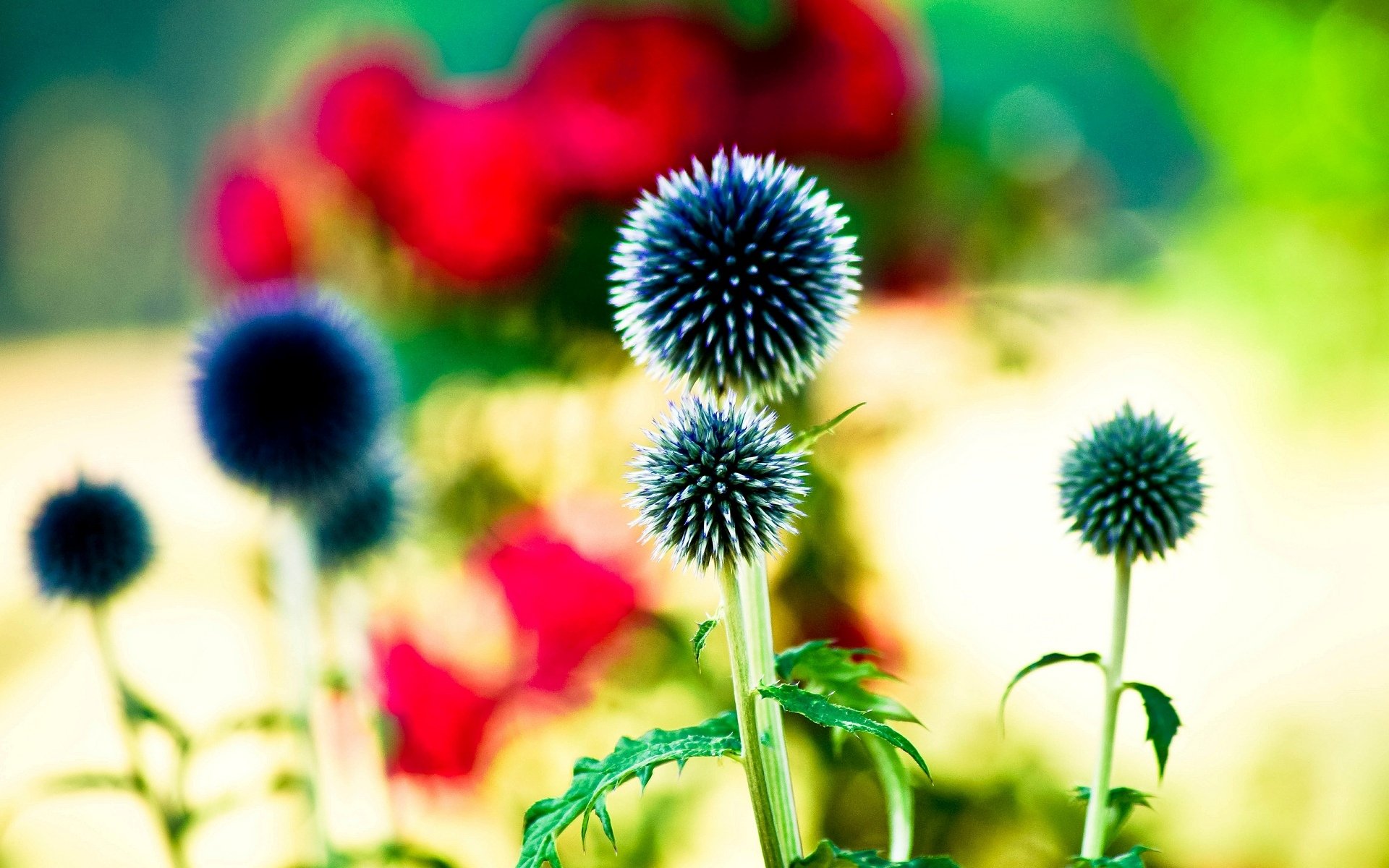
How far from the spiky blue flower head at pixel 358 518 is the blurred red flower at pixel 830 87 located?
561mm

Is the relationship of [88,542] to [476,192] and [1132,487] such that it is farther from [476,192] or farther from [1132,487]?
[1132,487]

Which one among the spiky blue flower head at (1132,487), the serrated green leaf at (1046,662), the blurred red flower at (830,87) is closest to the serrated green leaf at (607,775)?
the serrated green leaf at (1046,662)

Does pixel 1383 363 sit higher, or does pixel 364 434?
pixel 1383 363

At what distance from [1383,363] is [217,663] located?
2.26 m

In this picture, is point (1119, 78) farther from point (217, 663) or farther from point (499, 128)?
point (217, 663)

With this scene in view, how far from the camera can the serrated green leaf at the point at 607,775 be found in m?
0.43

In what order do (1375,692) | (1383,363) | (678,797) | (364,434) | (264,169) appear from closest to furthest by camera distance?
(364,434), (678,797), (264,169), (1383,363), (1375,692)

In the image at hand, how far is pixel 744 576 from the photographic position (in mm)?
490

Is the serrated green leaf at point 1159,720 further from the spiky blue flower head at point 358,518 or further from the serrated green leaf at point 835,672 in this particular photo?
the spiky blue flower head at point 358,518

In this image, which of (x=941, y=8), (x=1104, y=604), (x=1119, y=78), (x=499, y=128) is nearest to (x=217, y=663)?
(x=499, y=128)

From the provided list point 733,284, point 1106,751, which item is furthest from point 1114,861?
point 733,284

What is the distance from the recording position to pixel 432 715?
44.9 inches

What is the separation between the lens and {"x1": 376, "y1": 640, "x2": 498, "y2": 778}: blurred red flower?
1142mm

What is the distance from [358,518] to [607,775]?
2.46ft
